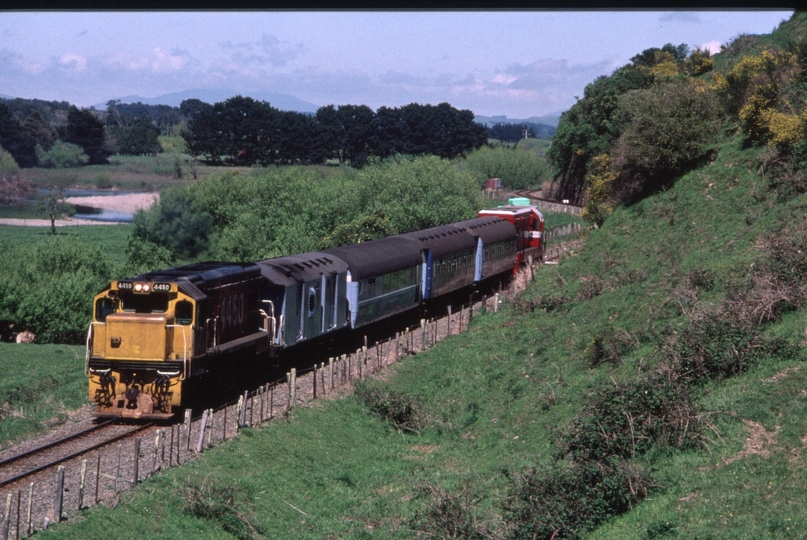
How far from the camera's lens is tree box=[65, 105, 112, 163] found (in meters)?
62.0

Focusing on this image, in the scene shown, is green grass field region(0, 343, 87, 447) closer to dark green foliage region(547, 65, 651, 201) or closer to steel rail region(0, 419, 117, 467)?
steel rail region(0, 419, 117, 467)

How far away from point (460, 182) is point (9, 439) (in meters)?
44.8

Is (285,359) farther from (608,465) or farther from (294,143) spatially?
(294,143)

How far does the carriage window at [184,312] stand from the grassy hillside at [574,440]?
3146 millimetres

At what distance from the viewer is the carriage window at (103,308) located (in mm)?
19562

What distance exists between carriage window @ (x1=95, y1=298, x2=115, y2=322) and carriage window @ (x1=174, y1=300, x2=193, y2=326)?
5.85ft

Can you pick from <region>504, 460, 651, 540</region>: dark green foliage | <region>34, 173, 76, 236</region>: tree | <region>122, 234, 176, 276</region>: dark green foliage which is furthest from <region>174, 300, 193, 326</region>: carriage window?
<region>34, 173, 76, 236</region>: tree

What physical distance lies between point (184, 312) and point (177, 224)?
117 feet

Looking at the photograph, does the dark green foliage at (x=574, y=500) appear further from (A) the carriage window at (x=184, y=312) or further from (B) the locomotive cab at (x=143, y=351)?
(A) the carriage window at (x=184, y=312)

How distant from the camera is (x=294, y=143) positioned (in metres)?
102

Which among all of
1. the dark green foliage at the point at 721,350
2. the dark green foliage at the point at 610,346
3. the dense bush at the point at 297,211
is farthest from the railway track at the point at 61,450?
the dense bush at the point at 297,211

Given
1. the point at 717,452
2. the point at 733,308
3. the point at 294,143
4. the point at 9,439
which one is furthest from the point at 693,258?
the point at 294,143
